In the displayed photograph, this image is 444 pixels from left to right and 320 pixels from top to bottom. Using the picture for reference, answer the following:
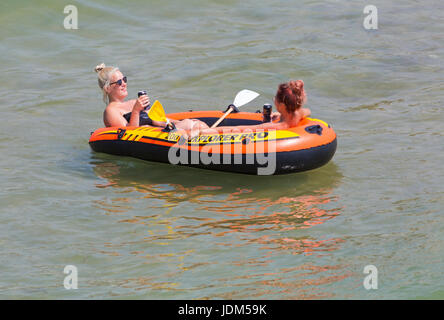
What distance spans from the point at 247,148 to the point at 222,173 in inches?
24.0

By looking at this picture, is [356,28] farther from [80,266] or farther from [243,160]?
[80,266]

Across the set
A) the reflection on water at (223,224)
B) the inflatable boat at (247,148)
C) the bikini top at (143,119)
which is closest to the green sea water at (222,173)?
the reflection on water at (223,224)

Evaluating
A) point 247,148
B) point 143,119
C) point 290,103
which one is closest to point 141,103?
point 143,119

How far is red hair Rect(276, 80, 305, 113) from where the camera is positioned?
691 cm

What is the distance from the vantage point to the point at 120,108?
808cm

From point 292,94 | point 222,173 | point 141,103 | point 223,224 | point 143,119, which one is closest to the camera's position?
point 223,224

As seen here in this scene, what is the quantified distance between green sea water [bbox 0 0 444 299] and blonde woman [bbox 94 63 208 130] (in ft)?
1.51

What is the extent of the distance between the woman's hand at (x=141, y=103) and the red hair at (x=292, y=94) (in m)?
1.48

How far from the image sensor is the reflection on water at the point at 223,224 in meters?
5.05

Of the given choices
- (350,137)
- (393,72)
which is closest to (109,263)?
(350,137)

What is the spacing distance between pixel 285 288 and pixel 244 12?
9558mm

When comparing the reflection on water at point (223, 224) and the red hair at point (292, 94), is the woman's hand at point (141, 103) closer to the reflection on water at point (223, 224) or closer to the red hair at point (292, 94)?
the reflection on water at point (223, 224)

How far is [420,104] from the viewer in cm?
958

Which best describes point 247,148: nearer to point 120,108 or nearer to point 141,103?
point 141,103
